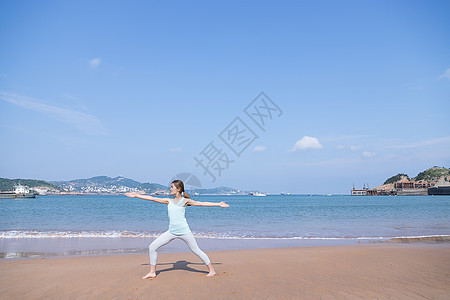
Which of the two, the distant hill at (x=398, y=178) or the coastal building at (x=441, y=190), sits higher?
the distant hill at (x=398, y=178)

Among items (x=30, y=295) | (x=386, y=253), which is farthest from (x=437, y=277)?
(x=30, y=295)

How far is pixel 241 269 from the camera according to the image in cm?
746

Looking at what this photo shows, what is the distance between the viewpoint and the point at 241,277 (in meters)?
6.66

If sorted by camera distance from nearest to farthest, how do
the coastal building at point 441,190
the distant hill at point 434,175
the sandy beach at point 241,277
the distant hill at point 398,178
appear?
1. the sandy beach at point 241,277
2. the coastal building at point 441,190
3. the distant hill at point 434,175
4. the distant hill at point 398,178

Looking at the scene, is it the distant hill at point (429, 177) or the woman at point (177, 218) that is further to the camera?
the distant hill at point (429, 177)

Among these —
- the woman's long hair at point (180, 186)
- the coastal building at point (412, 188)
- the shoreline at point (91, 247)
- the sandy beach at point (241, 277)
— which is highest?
the woman's long hair at point (180, 186)

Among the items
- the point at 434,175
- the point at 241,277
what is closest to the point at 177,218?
the point at 241,277

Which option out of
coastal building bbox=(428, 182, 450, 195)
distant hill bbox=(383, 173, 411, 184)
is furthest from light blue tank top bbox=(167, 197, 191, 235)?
distant hill bbox=(383, 173, 411, 184)

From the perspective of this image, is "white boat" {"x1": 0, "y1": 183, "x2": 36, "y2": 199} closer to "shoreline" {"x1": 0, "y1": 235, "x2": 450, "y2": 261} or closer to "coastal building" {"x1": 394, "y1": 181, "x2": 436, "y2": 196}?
"shoreline" {"x1": 0, "y1": 235, "x2": 450, "y2": 261}

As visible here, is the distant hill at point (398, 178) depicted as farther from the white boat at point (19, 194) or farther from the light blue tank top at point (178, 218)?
the light blue tank top at point (178, 218)

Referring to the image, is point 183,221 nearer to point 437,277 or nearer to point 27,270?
point 27,270

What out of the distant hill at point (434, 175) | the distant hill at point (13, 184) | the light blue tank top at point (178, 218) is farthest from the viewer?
the distant hill at point (434, 175)

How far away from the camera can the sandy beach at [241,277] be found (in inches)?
219

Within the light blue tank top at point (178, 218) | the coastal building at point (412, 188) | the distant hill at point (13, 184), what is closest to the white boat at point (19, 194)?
the distant hill at point (13, 184)
